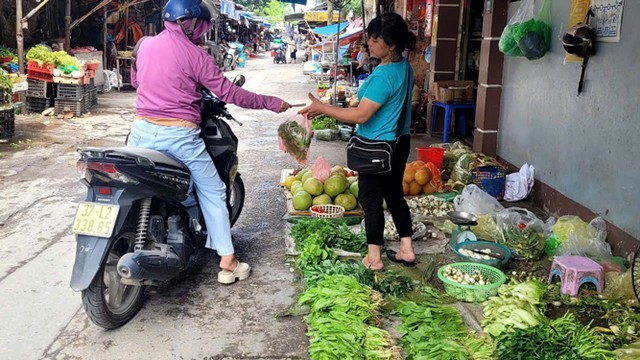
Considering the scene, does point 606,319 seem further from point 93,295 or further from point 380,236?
point 93,295

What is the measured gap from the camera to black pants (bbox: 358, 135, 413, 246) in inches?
170

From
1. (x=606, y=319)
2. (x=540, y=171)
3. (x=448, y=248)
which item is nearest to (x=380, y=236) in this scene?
(x=448, y=248)

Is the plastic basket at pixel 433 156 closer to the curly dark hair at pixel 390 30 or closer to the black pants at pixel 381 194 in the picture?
the black pants at pixel 381 194

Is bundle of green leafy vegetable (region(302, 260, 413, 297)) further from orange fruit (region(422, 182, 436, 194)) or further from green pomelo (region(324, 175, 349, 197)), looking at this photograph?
orange fruit (region(422, 182, 436, 194))

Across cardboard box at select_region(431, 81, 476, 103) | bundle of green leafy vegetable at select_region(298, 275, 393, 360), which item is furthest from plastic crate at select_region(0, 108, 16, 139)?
bundle of green leafy vegetable at select_region(298, 275, 393, 360)

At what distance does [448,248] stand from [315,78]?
18960 millimetres

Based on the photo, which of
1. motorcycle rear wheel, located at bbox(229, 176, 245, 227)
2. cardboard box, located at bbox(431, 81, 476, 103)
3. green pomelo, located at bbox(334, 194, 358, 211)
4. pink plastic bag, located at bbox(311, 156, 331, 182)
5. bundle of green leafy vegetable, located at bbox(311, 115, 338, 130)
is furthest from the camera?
bundle of green leafy vegetable, located at bbox(311, 115, 338, 130)

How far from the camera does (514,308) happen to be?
353cm

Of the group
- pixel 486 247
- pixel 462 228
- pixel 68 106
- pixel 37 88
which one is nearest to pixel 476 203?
pixel 462 228

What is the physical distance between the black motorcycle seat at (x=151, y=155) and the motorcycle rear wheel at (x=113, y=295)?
18.9 inches

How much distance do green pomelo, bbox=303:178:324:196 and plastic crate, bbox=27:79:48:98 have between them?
8487 millimetres

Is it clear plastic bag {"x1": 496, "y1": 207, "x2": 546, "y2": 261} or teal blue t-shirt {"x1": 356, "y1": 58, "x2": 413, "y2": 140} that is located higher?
teal blue t-shirt {"x1": 356, "y1": 58, "x2": 413, "y2": 140}

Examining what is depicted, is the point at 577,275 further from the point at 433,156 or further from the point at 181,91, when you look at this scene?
the point at 433,156

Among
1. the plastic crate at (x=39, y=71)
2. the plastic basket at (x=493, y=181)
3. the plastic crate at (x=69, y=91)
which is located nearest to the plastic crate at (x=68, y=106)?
the plastic crate at (x=69, y=91)
